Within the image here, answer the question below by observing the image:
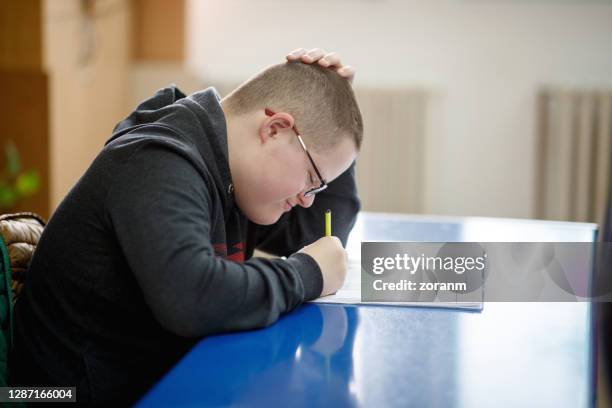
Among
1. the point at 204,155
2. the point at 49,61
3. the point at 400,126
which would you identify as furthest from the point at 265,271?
the point at 400,126

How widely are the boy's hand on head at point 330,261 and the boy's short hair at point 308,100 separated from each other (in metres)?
0.17

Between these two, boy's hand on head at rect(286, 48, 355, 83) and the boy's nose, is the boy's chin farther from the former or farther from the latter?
boy's hand on head at rect(286, 48, 355, 83)

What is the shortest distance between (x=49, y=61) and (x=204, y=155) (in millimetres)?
2513

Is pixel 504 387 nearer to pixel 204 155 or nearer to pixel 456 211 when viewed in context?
pixel 204 155

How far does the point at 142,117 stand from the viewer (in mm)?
1162

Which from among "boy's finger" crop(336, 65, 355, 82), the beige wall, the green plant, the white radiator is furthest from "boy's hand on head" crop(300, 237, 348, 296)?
the white radiator

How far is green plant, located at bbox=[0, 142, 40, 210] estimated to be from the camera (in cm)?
305

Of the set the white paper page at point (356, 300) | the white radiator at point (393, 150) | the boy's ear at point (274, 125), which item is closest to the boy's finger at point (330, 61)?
the boy's ear at point (274, 125)

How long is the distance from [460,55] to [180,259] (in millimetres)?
3391

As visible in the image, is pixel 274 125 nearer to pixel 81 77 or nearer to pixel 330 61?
pixel 330 61

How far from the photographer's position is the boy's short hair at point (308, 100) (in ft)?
3.81

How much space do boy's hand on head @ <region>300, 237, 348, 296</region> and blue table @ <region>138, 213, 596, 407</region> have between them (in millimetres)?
53

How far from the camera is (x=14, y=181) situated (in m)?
3.31

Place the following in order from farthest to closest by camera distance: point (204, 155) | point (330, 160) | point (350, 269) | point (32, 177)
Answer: point (32, 177)
point (350, 269)
point (330, 160)
point (204, 155)
